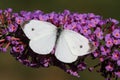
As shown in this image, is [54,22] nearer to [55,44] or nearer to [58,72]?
[55,44]

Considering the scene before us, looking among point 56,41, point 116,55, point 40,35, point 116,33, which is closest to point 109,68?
point 116,55

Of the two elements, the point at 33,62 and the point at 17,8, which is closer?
the point at 33,62

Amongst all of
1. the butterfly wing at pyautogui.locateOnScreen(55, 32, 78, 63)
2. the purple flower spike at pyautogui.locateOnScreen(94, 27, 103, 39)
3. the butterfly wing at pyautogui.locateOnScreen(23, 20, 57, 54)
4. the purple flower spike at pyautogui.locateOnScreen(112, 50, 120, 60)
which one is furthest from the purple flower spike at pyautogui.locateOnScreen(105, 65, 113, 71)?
the butterfly wing at pyautogui.locateOnScreen(23, 20, 57, 54)

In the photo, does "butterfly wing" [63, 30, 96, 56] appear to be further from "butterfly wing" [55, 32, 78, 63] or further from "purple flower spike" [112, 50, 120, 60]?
"purple flower spike" [112, 50, 120, 60]

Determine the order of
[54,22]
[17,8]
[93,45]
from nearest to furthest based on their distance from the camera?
[93,45]
[54,22]
[17,8]

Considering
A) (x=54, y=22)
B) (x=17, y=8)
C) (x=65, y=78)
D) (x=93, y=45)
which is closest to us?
(x=93, y=45)

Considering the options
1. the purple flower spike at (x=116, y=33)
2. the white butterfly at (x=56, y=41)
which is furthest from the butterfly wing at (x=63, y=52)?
the purple flower spike at (x=116, y=33)

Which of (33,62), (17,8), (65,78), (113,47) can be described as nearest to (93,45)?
(113,47)
